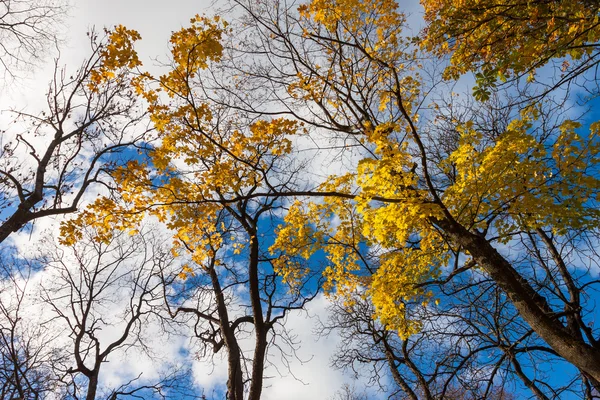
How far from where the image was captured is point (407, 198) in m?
3.73

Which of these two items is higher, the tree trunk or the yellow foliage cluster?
the yellow foliage cluster

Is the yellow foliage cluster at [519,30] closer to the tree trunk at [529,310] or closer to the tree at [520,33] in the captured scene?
the tree at [520,33]

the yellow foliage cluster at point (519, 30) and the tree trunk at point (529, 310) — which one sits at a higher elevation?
the yellow foliage cluster at point (519, 30)

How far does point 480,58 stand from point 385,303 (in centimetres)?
359

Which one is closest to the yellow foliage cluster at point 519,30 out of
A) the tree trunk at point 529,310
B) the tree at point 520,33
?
the tree at point 520,33

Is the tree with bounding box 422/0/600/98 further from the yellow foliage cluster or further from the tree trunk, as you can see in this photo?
the tree trunk

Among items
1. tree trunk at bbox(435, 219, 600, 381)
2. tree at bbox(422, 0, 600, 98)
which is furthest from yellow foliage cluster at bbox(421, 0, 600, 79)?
tree trunk at bbox(435, 219, 600, 381)

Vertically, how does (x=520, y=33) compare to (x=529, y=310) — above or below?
above

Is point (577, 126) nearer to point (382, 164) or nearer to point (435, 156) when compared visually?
point (382, 164)

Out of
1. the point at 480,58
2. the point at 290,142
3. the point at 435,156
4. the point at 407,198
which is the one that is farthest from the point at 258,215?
the point at 480,58

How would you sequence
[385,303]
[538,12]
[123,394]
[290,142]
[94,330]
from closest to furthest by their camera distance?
[538,12] → [385,303] → [290,142] → [123,394] → [94,330]

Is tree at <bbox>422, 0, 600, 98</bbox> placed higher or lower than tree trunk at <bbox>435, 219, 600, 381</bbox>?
higher

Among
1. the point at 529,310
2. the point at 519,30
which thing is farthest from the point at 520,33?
the point at 529,310

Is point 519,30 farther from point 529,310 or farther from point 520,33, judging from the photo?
point 529,310
